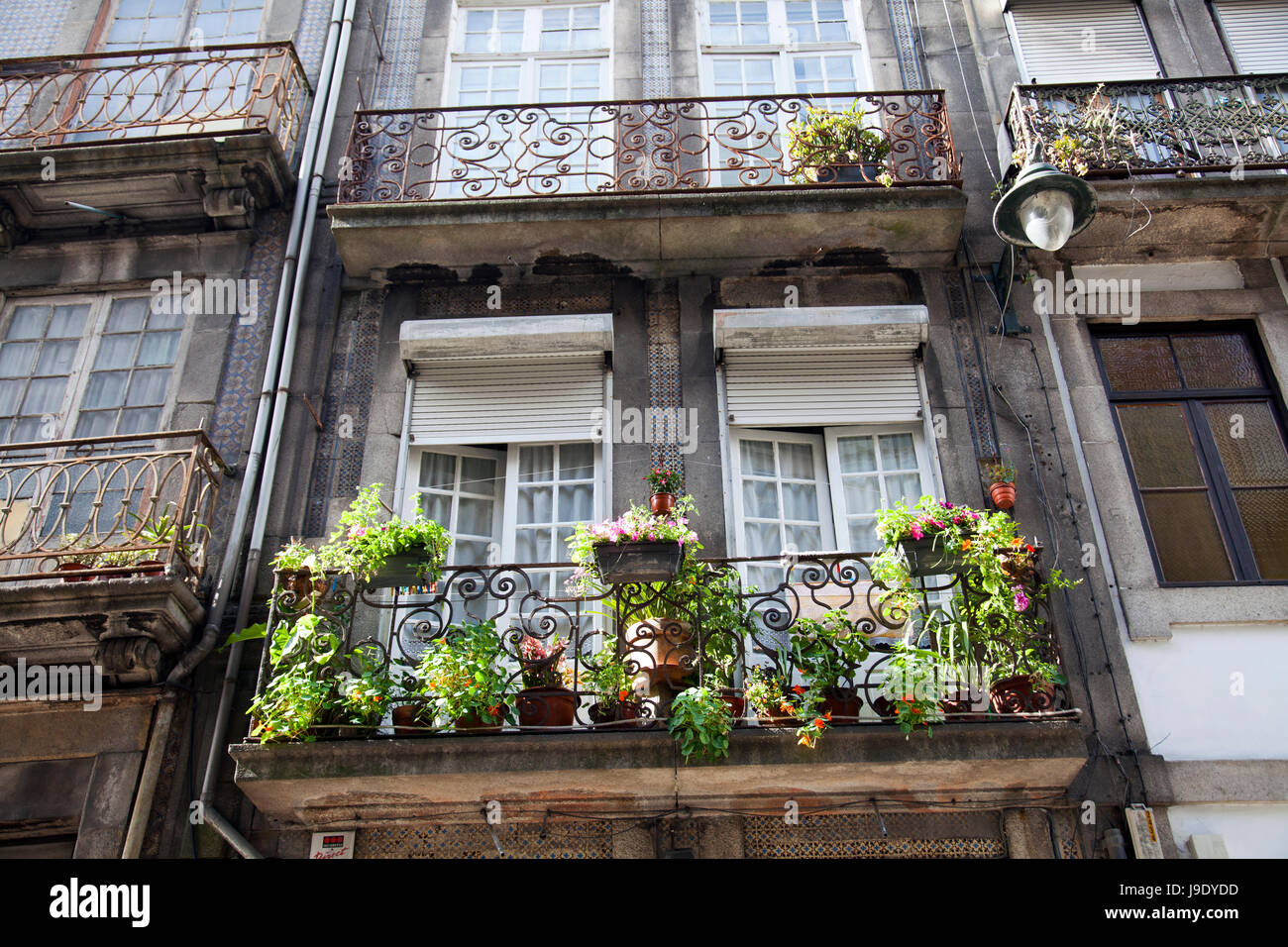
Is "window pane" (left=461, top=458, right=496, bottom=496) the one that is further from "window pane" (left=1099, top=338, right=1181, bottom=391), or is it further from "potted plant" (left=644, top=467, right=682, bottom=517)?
"window pane" (left=1099, top=338, right=1181, bottom=391)

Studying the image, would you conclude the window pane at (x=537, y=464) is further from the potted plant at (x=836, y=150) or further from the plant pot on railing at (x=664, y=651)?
the potted plant at (x=836, y=150)

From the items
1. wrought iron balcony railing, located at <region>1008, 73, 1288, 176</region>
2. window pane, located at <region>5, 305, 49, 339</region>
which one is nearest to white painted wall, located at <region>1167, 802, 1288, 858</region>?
wrought iron balcony railing, located at <region>1008, 73, 1288, 176</region>

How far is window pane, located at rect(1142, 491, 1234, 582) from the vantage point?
6.79 m

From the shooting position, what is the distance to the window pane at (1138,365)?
757cm

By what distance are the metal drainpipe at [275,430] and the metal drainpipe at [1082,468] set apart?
501cm

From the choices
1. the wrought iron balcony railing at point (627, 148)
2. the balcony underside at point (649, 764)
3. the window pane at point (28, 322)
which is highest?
the wrought iron balcony railing at point (627, 148)

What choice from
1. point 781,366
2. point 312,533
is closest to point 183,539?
point 312,533

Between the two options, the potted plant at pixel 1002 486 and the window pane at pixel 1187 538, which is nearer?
the potted plant at pixel 1002 486

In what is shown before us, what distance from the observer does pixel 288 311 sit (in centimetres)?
788

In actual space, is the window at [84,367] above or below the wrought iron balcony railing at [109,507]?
above

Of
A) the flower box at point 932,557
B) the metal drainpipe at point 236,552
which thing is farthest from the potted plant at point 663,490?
the metal drainpipe at point 236,552
